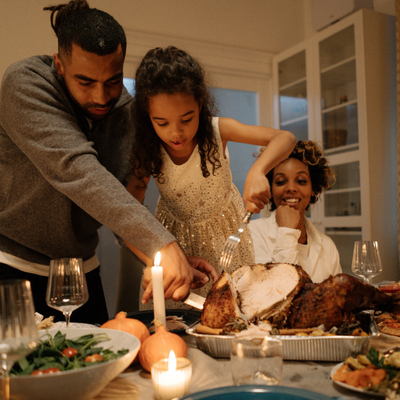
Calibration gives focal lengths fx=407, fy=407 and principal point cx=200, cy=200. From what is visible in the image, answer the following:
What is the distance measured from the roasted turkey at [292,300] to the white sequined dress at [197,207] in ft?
2.04

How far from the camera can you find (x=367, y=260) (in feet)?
4.01

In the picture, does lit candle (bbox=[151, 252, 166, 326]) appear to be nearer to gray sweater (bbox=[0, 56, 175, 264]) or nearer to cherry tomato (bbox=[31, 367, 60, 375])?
gray sweater (bbox=[0, 56, 175, 264])

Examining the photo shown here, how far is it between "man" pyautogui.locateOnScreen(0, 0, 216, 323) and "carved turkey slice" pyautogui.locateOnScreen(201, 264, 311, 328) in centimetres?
12

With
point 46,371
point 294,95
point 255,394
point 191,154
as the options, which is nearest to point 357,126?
point 294,95

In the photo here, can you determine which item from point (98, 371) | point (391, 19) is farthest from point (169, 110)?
point (391, 19)

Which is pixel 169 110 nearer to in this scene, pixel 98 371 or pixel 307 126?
pixel 98 371

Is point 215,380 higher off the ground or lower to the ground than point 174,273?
lower

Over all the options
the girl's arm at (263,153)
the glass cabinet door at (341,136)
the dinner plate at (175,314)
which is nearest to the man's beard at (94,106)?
the girl's arm at (263,153)

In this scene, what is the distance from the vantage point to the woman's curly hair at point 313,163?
2105 millimetres

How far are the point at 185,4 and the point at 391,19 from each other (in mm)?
1609

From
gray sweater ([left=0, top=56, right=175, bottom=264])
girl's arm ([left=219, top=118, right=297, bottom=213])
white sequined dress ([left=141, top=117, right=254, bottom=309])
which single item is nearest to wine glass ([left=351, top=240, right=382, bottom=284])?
girl's arm ([left=219, top=118, right=297, bottom=213])

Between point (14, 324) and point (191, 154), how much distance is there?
104cm

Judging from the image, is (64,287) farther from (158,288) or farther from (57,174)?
(57,174)

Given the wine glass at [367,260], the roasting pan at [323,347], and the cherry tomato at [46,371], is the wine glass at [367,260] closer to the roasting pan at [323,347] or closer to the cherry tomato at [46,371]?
the roasting pan at [323,347]
